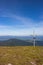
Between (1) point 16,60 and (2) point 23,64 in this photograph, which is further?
(1) point 16,60

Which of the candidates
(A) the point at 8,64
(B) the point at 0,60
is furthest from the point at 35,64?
(B) the point at 0,60

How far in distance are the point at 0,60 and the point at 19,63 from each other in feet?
10.3

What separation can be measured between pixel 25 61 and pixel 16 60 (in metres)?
1.42

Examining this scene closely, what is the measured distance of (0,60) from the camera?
63.5 feet

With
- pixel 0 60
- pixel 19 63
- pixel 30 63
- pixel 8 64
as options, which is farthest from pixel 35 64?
pixel 0 60

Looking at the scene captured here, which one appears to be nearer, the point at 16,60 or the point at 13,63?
the point at 13,63

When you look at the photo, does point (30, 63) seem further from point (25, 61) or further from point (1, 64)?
point (1, 64)

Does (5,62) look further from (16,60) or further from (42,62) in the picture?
(42,62)

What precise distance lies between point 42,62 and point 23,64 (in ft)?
10.3

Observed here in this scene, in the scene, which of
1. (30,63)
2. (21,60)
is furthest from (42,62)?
(21,60)

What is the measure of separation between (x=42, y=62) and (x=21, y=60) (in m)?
3.23

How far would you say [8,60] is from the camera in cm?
1939

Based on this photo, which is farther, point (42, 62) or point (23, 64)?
point (42, 62)

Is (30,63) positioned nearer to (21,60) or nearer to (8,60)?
(21,60)
